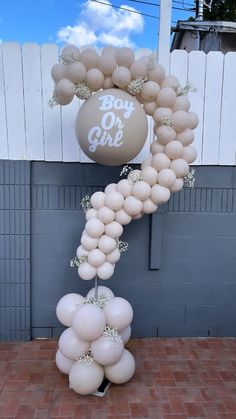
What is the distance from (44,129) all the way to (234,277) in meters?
2.47

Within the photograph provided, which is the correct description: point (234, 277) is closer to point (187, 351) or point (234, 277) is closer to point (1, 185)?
point (187, 351)

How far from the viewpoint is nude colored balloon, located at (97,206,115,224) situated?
2627 mm

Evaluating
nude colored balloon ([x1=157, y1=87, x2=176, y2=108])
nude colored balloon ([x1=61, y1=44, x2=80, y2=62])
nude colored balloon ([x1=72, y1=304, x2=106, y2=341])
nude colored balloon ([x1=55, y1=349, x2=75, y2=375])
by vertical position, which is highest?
nude colored balloon ([x1=61, y1=44, x2=80, y2=62])

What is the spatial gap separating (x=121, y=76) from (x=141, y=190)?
843mm

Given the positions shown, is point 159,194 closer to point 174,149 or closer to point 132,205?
point 132,205

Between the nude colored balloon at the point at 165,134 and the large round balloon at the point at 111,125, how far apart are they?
0.12 m

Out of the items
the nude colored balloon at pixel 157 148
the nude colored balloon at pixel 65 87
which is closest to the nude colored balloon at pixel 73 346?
the nude colored balloon at pixel 157 148

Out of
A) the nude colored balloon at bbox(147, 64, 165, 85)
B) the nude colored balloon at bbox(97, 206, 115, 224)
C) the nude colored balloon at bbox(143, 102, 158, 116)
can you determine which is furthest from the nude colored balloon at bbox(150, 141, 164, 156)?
the nude colored balloon at bbox(97, 206, 115, 224)

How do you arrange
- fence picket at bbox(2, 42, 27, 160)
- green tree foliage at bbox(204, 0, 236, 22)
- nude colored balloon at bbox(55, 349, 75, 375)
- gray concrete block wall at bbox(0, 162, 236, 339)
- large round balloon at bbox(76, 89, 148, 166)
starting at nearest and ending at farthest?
1. large round balloon at bbox(76, 89, 148, 166)
2. nude colored balloon at bbox(55, 349, 75, 375)
3. fence picket at bbox(2, 42, 27, 160)
4. gray concrete block wall at bbox(0, 162, 236, 339)
5. green tree foliage at bbox(204, 0, 236, 22)

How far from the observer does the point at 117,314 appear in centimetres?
270

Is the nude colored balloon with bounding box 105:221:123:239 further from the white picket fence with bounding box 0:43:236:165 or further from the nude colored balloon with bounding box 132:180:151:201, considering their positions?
the white picket fence with bounding box 0:43:236:165

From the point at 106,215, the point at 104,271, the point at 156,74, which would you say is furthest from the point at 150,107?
the point at 104,271

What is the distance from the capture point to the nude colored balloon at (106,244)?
265cm

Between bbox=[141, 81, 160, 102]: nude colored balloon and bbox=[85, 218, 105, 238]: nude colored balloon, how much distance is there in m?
1.01
